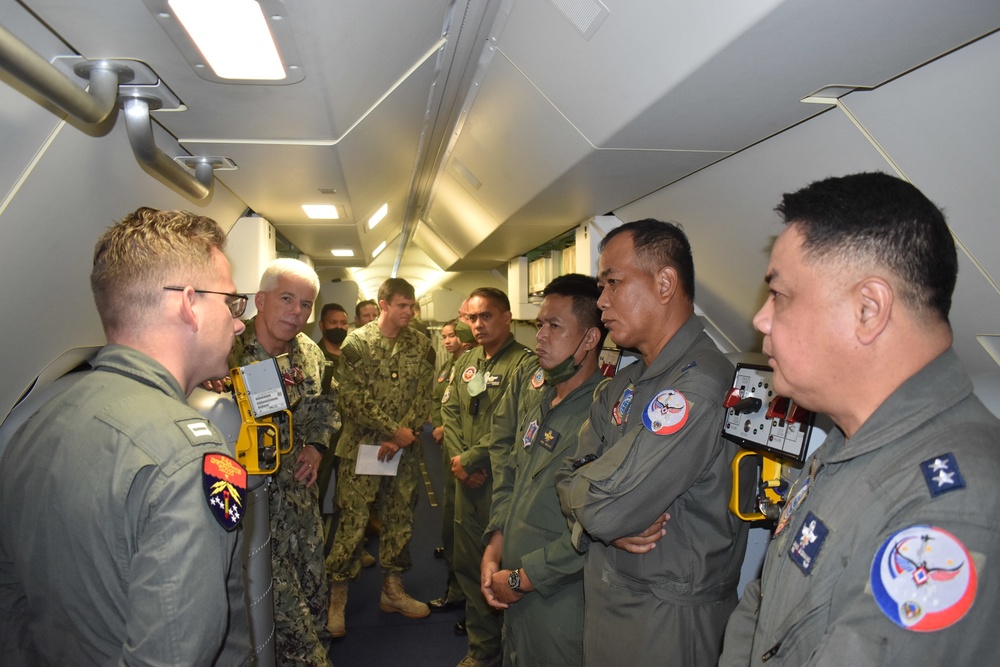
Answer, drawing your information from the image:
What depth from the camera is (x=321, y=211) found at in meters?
3.62

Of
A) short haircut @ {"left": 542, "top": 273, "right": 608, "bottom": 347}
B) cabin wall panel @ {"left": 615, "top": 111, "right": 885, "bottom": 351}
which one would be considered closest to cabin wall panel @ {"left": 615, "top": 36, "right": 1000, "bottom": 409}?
cabin wall panel @ {"left": 615, "top": 111, "right": 885, "bottom": 351}

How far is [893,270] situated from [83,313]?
241 centimetres

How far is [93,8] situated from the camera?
47.2 inches

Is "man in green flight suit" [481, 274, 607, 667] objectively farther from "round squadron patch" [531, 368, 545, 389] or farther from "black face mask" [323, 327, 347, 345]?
"black face mask" [323, 327, 347, 345]

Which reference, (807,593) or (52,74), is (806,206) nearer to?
(807,593)

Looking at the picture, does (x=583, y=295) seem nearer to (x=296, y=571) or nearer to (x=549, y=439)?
(x=549, y=439)

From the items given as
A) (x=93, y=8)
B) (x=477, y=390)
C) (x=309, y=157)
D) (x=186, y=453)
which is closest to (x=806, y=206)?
(x=186, y=453)

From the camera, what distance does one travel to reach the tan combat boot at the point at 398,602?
386cm

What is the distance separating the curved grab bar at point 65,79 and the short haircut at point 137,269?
284 mm

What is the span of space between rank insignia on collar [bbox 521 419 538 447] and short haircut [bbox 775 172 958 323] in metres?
1.67

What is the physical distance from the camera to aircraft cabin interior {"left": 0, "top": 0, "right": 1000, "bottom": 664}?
3.84ft

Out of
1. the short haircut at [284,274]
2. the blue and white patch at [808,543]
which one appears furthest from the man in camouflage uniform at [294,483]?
the blue and white patch at [808,543]

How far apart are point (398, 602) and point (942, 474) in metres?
3.70

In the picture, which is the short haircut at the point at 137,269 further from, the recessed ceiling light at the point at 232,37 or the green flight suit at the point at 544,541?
the green flight suit at the point at 544,541
